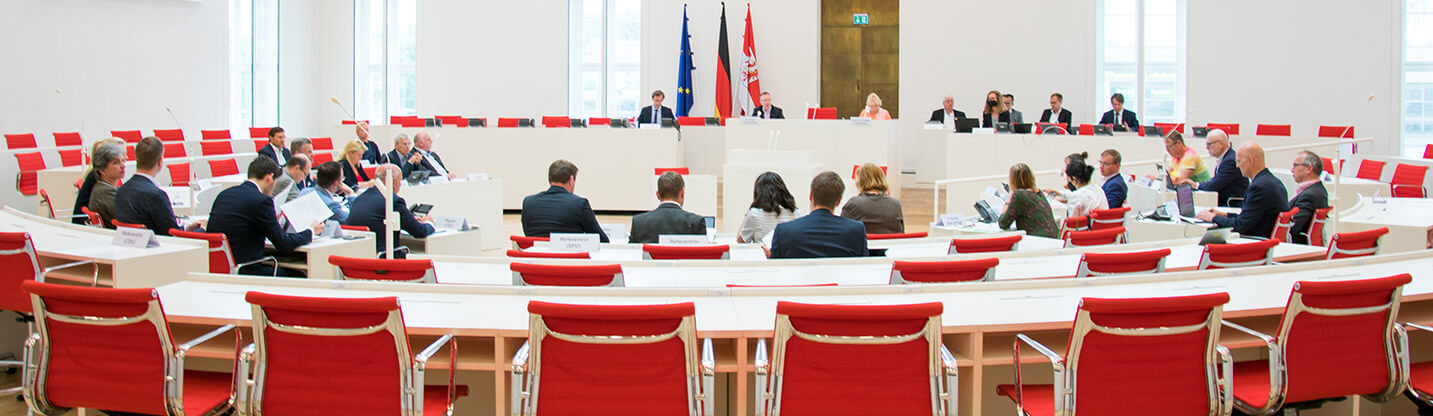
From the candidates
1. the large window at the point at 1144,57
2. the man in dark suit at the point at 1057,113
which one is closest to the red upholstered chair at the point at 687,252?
the man in dark suit at the point at 1057,113

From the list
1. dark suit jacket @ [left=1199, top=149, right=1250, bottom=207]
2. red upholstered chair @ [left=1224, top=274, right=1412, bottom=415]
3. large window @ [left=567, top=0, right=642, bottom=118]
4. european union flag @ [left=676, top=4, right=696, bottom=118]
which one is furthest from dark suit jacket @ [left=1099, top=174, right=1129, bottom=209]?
large window @ [left=567, top=0, right=642, bottom=118]

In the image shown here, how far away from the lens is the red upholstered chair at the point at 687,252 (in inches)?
175

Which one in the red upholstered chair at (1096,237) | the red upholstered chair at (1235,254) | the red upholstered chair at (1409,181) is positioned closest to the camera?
the red upholstered chair at (1235,254)

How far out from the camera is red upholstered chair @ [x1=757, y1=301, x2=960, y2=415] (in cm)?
258

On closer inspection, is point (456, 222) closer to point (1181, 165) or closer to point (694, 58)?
point (1181, 165)

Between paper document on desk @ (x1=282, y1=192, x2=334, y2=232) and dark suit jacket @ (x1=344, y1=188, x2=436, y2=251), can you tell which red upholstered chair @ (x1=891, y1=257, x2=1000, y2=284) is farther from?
dark suit jacket @ (x1=344, y1=188, x2=436, y2=251)

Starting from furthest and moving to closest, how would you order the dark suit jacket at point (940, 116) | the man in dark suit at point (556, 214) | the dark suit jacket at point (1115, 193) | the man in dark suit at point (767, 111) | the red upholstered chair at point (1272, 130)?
the dark suit jacket at point (940, 116), the man in dark suit at point (767, 111), the red upholstered chair at point (1272, 130), the dark suit jacket at point (1115, 193), the man in dark suit at point (556, 214)

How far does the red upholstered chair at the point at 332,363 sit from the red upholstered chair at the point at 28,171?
26.3 ft

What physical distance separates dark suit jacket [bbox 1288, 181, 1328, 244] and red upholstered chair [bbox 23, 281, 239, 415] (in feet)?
17.5

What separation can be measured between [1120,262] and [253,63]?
45.4 feet

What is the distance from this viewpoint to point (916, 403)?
265cm

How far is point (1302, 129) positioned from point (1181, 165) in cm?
652

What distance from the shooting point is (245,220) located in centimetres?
492

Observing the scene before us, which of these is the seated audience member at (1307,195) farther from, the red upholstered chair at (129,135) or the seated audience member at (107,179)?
the red upholstered chair at (129,135)
